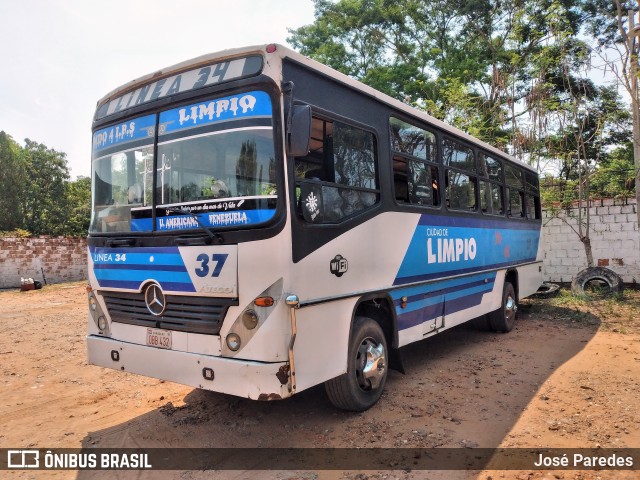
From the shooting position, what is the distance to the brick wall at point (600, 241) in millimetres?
11867

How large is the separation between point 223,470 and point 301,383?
836 mm

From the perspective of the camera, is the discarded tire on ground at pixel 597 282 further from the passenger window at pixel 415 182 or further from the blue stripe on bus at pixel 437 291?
the passenger window at pixel 415 182

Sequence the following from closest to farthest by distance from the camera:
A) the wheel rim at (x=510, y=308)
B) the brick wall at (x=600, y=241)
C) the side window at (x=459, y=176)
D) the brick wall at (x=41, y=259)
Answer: the side window at (x=459, y=176) < the wheel rim at (x=510, y=308) < the brick wall at (x=600, y=241) < the brick wall at (x=41, y=259)

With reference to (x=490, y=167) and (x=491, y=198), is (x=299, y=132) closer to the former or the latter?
(x=491, y=198)

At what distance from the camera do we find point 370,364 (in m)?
4.50

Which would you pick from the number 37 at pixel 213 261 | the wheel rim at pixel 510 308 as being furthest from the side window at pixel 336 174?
the wheel rim at pixel 510 308

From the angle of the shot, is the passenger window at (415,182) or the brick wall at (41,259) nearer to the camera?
the passenger window at (415,182)

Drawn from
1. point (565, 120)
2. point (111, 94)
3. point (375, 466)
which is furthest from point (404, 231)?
point (565, 120)

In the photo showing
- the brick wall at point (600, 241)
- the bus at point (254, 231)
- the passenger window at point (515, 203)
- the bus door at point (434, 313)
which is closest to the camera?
the bus at point (254, 231)

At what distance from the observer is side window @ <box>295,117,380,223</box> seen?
3830mm

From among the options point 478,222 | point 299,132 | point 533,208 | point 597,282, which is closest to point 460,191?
point 478,222

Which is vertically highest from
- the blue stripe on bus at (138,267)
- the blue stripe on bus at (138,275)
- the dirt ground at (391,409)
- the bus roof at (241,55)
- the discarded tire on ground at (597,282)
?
the bus roof at (241,55)

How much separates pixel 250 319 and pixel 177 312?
0.73m

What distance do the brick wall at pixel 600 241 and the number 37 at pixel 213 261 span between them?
967cm
